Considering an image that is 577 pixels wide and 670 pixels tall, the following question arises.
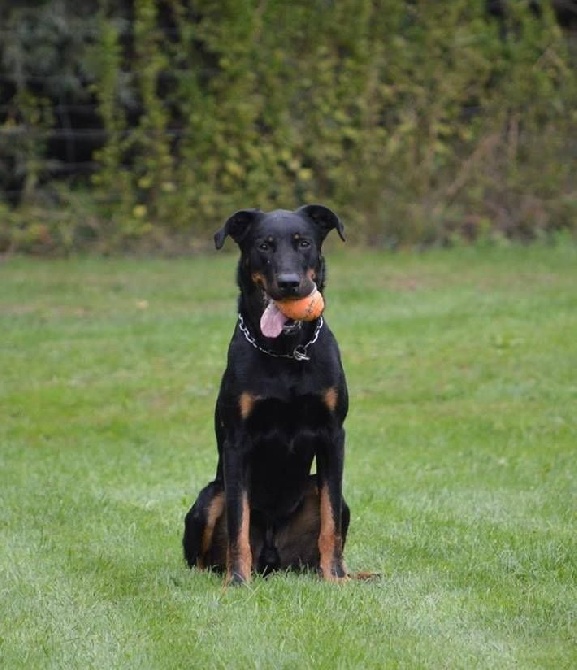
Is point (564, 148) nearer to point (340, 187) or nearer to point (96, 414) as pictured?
point (340, 187)

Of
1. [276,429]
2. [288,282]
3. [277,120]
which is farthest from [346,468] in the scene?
[277,120]

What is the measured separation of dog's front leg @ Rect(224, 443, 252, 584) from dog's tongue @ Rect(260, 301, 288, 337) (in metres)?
0.49

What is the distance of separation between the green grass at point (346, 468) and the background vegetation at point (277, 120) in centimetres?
102

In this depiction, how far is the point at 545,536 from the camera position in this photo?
673 cm

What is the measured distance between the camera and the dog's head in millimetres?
5875

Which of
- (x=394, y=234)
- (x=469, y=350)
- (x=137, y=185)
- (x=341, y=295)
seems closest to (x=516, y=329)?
(x=469, y=350)

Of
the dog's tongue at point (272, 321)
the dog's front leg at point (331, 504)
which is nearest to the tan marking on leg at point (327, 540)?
the dog's front leg at point (331, 504)

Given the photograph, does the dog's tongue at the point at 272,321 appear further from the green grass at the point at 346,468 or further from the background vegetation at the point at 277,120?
the background vegetation at the point at 277,120

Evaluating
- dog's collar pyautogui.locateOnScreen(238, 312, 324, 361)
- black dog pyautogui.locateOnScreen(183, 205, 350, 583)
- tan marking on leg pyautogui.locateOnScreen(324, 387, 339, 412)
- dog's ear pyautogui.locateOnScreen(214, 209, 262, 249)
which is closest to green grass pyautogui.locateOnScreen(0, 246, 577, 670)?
black dog pyautogui.locateOnScreen(183, 205, 350, 583)

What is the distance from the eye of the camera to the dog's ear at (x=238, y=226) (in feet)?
Result: 20.4

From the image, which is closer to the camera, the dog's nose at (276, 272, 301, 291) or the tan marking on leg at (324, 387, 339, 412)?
the dog's nose at (276, 272, 301, 291)

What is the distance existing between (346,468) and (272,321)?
309cm

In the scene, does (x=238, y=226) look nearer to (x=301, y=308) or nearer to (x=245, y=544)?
(x=301, y=308)

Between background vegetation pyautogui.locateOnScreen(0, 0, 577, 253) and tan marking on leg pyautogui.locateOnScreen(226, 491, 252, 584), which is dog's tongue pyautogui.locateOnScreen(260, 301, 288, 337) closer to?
tan marking on leg pyautogui.locateOnScreen(226, 491, 252, 584)
